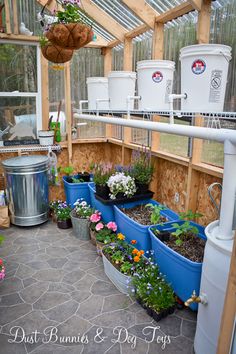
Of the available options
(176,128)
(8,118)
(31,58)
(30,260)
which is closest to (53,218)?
(30,260)

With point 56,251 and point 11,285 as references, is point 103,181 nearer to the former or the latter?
point 56,251

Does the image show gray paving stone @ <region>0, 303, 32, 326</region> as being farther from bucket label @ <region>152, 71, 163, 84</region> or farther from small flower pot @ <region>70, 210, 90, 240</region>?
bucket label @ <region>152, 71, 163, 84</region>

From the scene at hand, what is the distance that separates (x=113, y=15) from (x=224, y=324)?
3522mm

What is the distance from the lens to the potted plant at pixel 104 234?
117 inches

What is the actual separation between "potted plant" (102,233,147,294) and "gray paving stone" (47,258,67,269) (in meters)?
0.50

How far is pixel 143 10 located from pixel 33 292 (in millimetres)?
2904

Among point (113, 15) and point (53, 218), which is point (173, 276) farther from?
point (113, 15)

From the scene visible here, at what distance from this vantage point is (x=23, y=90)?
4004 mm

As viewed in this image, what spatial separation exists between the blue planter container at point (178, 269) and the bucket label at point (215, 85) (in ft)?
3.60

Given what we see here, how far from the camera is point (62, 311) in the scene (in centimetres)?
227

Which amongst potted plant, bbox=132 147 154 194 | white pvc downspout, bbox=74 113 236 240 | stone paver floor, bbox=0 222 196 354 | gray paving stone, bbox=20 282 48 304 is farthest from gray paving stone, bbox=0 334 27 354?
potted plant, bbox=132 147 154 194

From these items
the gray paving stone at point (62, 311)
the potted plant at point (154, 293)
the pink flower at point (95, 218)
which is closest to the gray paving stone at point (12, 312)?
the gray paving stone at point (62, 311)

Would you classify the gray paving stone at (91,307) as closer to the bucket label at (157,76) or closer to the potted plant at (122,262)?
the potted plant at (122,262)

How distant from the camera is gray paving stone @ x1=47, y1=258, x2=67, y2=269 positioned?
2.91 m
